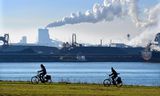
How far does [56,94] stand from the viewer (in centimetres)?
3186

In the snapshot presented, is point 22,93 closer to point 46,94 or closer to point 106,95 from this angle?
point 46,94

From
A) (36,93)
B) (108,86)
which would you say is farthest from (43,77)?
(36,93)

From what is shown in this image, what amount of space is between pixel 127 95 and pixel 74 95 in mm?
2804

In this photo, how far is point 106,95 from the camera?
32.0m

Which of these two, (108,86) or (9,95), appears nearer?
(9,95)

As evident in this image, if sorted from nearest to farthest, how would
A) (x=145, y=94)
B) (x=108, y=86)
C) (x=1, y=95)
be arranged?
(x=1, y=95)
(x=145, y=94)
(x=108, y=86)

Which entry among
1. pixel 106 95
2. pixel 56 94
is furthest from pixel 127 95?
pixel 56 94

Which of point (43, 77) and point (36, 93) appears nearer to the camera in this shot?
point (36, 93)

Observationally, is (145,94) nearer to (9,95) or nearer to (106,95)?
(106,95)

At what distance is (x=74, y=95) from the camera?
31.3 metres

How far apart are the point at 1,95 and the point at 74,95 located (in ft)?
11.9

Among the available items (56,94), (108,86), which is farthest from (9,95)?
(108,86)

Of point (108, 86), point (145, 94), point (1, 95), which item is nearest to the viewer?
point (1, 95)

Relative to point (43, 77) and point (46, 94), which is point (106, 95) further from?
point (43, 77)
